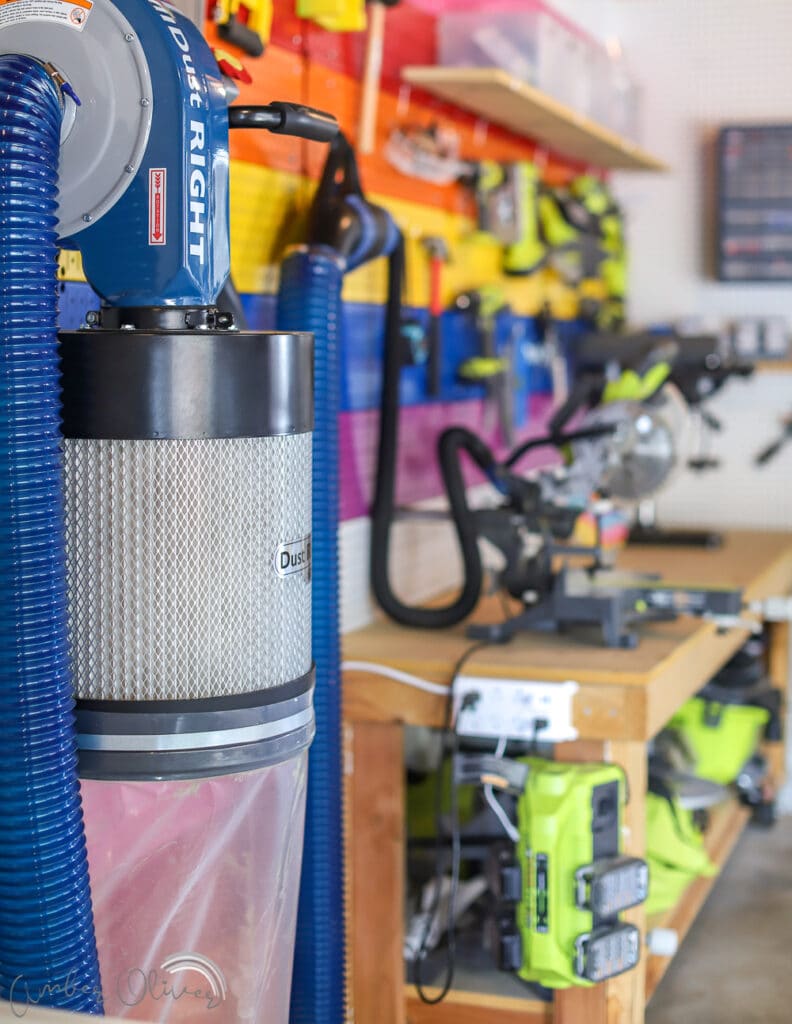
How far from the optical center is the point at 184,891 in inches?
61.4

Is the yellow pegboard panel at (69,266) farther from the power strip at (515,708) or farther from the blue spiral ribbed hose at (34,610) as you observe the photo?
the power strip at (515,708)

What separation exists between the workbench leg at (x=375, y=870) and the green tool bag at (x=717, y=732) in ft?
4.72

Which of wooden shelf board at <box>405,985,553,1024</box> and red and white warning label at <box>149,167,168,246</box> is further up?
red and white warning label at <box>149,167,168,246</box>

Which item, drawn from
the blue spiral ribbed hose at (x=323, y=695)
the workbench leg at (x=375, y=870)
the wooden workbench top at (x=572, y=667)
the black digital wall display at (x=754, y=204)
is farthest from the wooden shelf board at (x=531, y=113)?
the workbench leg at (x=375, y=870)

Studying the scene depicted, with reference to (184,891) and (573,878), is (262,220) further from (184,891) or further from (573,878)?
(184,891)

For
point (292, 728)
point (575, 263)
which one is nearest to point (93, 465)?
point (292, 728)

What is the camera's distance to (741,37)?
4.92 meters

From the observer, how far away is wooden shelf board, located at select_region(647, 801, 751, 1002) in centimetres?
324

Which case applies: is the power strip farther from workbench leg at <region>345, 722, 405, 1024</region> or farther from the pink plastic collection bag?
the pink plastic collection bag

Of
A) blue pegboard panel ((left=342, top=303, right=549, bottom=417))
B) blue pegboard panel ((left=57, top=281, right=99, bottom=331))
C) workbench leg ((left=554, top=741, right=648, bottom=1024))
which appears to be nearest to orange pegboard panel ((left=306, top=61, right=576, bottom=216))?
blue pegboard panel ((left=342, top=303, right=549, bottom=417))

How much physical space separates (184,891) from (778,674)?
11.4 ft

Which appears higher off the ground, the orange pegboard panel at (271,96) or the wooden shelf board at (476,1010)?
the orange pegboard panel at (271,96)

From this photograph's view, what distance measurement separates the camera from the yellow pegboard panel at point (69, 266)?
6.32ft

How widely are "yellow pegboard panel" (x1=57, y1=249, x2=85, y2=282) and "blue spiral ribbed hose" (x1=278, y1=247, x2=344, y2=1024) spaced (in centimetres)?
52
